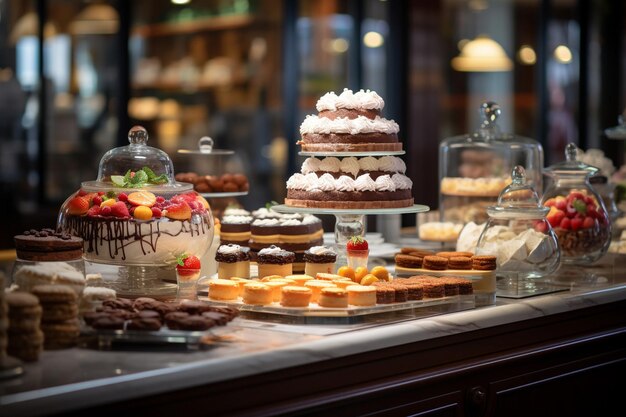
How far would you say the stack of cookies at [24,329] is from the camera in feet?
7.80

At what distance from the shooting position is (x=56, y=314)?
255 centimetres

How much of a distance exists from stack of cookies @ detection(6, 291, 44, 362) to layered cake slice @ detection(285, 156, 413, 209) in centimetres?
138

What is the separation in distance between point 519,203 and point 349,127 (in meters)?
0.64

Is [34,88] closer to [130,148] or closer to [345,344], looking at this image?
[130,148]

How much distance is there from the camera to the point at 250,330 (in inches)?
111

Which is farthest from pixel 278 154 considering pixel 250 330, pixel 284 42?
pixel 250 330

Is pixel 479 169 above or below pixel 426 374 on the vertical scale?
above

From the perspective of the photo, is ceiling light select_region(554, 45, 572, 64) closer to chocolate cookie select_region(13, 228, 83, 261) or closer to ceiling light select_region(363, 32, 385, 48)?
ceiling light select_region(363, 32, 385, 48)

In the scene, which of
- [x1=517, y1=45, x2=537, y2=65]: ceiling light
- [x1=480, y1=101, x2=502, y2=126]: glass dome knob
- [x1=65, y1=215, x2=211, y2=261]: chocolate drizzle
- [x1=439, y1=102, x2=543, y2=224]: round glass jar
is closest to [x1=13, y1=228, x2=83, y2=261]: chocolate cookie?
[x1=65, y1=215, x2=211, y2=261]: chocolate drizzle

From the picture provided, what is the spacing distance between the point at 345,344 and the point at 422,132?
18.1 ft

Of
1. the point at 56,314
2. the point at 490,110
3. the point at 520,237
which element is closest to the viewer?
the point at 56,314

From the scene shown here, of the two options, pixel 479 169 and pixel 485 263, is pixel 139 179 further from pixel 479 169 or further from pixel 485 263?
pixel 479 169

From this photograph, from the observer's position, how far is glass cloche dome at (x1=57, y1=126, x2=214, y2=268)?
3.18 metres

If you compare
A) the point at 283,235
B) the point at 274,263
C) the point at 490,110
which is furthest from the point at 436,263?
the point at 490,110
